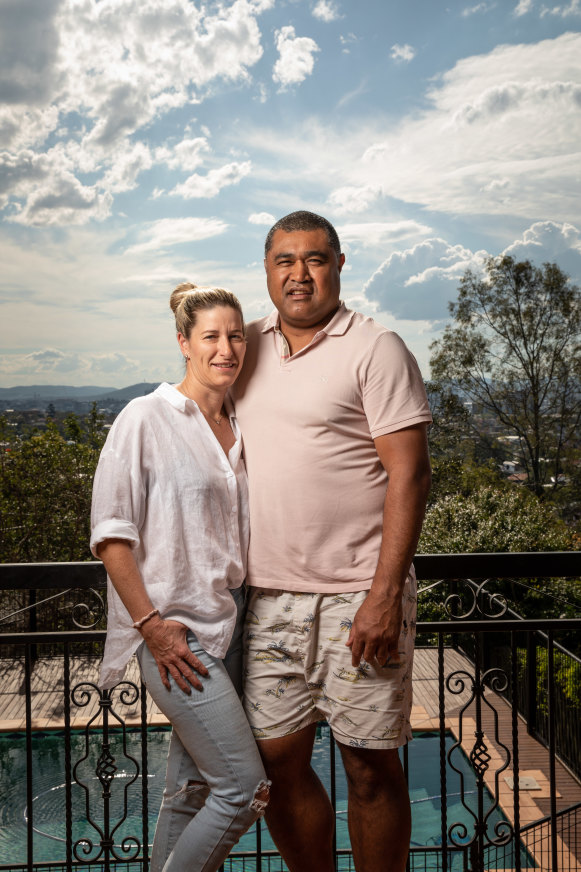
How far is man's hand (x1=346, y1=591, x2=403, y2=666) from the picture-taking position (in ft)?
4.54

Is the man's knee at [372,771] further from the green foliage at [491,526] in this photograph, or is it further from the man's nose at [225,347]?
the green foliage at [491,526]

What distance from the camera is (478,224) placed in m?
46.6

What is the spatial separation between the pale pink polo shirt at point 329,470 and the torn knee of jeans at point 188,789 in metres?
0.40

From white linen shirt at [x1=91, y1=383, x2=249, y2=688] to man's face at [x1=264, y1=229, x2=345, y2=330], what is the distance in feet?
0.98

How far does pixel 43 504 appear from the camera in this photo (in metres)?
20.9

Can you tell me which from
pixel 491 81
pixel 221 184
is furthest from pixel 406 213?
pixel 221 184

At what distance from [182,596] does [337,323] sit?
61 centimetres

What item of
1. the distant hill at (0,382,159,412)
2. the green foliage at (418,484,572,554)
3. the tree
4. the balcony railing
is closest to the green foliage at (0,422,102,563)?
the balcony railing

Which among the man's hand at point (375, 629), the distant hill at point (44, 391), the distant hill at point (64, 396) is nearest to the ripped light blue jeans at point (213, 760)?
the man's hand at point (375, 629)

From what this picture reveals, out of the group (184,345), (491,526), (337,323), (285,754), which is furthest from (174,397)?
(491,526)

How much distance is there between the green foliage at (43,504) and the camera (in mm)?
20547

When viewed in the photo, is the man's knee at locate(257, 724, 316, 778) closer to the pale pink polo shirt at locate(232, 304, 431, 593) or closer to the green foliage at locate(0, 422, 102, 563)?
the pale pink polo shirt at locate(232, 304, 431, 593)

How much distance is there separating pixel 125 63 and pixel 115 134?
445 cm

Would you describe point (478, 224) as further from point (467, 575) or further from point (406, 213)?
point (467, 575)
